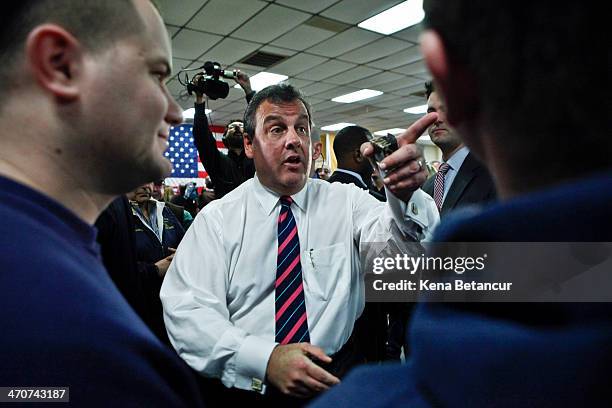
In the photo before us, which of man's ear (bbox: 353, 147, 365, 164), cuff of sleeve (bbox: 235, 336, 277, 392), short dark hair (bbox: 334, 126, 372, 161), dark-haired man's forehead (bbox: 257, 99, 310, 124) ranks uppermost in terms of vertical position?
short dark hair (bbox: 334, 126, 372, 161)

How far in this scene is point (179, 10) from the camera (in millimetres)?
3574

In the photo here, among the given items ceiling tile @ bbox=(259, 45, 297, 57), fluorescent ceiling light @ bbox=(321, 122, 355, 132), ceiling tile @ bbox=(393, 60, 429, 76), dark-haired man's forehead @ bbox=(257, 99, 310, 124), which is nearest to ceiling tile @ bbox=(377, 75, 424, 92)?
ceiling tile @ bbox=(393, 60, 429, 76)

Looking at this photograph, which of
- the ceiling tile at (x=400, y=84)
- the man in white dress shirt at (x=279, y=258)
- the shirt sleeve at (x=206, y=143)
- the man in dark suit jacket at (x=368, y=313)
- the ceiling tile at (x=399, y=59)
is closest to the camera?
the man in white dress shirt at (x=279, y=258)

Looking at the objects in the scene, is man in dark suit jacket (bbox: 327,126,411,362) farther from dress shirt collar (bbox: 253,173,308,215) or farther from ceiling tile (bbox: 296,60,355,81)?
ceiling tile (bbox: 296,60,355,81)

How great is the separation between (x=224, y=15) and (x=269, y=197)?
2.97m

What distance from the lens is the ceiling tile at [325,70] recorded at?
205 inches

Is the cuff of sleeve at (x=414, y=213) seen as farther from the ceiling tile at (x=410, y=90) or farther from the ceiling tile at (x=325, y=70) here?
the ceiling tile at (x=410, y=90)

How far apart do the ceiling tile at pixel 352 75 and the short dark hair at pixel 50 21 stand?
518 cm

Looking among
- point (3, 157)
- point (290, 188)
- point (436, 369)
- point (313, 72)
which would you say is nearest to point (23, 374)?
point (3, 157)

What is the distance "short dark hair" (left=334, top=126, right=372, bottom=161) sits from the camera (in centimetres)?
246

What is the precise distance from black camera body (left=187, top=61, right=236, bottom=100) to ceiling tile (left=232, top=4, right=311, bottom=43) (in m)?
1.37

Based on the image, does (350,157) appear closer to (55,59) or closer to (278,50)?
(55,59)

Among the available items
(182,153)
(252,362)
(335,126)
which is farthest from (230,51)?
(335,126)

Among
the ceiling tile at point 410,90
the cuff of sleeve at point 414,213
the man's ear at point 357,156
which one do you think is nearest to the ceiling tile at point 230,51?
the man's ear at point 357,156
